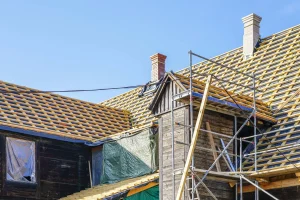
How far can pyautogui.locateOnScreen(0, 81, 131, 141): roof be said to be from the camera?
20125mm

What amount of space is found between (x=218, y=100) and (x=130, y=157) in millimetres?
6062

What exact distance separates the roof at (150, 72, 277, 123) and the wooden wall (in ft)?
17.9

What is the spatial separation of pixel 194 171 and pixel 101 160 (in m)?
8.09

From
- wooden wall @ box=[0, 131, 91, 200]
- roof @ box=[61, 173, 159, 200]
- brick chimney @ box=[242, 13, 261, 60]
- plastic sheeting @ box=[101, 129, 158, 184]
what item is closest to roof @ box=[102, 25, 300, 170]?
brick chimney @ box=[242, 13, 261, 60]

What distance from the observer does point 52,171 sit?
20.1m

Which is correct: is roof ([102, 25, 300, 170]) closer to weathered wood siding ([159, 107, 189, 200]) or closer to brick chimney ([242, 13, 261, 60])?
brick chimney ([242, 13, 261, 60])

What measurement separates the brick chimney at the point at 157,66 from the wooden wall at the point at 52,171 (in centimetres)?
610

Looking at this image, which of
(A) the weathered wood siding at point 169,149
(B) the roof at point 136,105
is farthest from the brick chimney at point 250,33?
(A) the weathered wood siding at point 169,149

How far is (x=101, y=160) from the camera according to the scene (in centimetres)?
2128

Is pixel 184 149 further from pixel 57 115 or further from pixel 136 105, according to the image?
pixel 136 105

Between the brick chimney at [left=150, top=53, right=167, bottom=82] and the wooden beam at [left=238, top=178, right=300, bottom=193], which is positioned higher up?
the brick chimney at [left=150, top=53, right=167, bottom=82]

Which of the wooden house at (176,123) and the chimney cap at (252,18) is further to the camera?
the chimney cap at (252,18)

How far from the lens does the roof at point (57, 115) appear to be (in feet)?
66.0

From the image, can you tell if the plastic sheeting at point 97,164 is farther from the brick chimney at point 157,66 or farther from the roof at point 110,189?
the brick chimney at point 157,66
